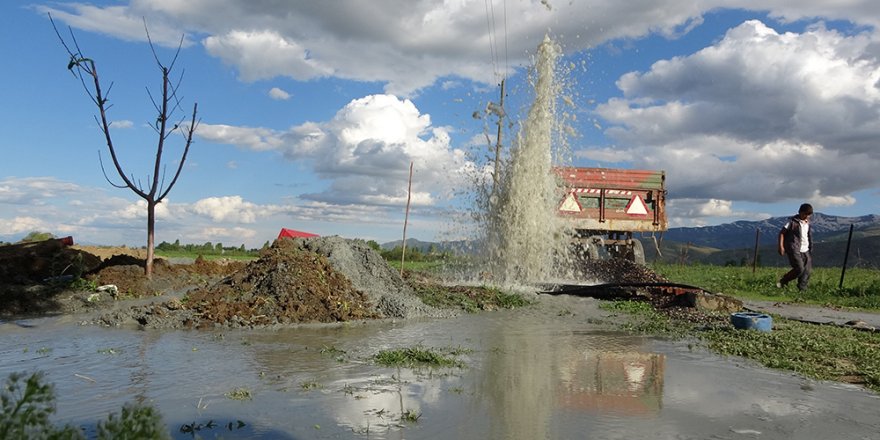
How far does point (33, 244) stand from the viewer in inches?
627

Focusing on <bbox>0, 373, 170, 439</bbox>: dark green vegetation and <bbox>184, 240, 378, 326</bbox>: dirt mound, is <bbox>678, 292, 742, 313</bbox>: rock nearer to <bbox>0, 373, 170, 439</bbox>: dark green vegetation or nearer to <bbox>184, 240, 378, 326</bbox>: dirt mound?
<bbox>184, 240, 378, 326</bbox>: dirt mound

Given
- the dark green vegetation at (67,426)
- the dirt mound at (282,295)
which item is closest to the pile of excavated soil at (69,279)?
the dirt mound at (282,295)

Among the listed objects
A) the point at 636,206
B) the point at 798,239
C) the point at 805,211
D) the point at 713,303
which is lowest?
the point at 713,303

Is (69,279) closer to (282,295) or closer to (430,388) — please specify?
(282,295)

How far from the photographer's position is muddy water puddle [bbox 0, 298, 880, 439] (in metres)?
4.87

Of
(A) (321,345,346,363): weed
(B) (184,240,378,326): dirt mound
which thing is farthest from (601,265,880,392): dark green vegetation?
(B) (184,240,378,326): dirt mound

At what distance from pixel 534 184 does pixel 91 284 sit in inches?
424

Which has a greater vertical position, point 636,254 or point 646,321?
point 636,254

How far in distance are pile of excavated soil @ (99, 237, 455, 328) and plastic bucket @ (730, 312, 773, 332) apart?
5138mm

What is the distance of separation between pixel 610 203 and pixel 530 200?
4.33 meters

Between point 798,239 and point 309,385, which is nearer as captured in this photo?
→ point 309,385

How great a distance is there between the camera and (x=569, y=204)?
63.5ft

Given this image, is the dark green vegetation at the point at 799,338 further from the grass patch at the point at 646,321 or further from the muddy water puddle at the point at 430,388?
the muddy water puddle at the point at 430,388

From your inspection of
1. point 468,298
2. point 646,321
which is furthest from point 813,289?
point 468,298
